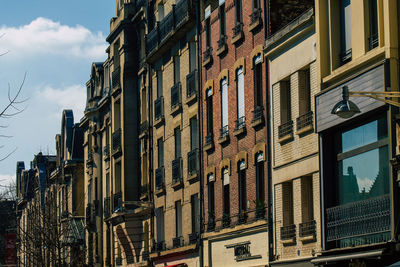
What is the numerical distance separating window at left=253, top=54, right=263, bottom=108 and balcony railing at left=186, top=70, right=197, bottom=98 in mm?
8014

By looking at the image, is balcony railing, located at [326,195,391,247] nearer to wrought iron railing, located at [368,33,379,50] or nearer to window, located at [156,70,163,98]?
wrought iron railing, located at [368,33,379,50]

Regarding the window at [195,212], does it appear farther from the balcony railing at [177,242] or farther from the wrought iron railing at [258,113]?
the wrought iron railing at [258,113]

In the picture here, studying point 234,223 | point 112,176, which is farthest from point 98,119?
point 234,223

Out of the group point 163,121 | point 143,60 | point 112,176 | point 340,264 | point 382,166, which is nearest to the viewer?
point 382,166

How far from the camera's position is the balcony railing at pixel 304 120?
2989 centimetres

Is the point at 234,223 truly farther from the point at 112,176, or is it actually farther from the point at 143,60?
the point at 112,176

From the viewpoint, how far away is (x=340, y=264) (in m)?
27.0

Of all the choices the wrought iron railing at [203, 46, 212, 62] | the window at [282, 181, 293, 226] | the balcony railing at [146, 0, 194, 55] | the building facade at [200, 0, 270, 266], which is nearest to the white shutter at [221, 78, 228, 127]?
the building facade at [200, 0, 270, 266]

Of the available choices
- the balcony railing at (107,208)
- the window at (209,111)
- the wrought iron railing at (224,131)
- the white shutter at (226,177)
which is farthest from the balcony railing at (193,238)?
the balcony railing at (107,208)

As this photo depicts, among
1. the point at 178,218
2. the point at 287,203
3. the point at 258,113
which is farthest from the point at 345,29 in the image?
the point at 178,218

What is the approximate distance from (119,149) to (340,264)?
98.0 feet

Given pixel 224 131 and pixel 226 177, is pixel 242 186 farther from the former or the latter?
pixel 224 131

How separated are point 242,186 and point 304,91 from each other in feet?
23.0

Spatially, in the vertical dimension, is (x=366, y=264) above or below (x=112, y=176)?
below
